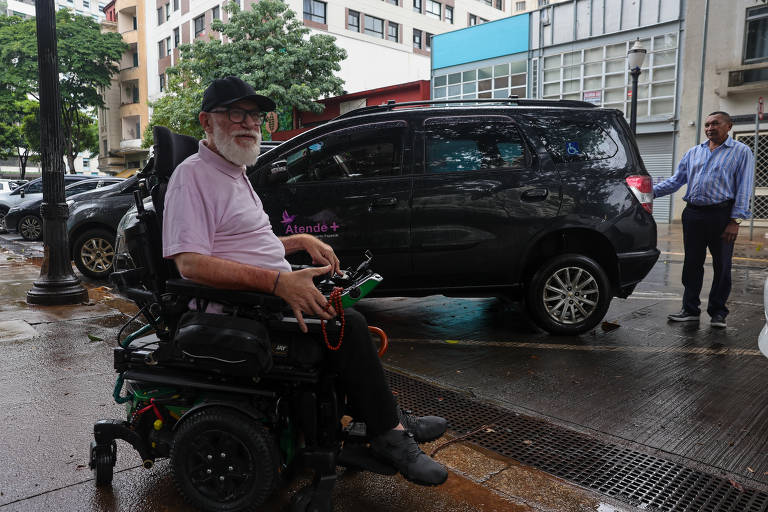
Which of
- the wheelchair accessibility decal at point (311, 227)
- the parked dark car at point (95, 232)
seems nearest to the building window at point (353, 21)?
the parked dark car at point (95, 232)

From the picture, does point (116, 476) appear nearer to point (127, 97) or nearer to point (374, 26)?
point (374, 26)

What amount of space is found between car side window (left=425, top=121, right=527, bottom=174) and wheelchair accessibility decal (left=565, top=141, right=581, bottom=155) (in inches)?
15.6

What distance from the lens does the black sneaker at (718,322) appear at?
5.52 metres

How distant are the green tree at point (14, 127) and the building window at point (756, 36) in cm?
4086

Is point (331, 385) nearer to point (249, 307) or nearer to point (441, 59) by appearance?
point (249, 307)

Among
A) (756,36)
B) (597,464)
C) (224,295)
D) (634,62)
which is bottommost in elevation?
(597,464)

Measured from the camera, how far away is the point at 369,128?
5.12 metres

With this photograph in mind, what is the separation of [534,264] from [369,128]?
6.25 ft

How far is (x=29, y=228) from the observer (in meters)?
14.8

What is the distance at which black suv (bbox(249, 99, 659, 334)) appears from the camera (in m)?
5.04

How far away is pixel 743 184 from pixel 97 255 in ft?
26.5

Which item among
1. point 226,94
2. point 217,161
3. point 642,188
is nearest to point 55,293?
point 217,161

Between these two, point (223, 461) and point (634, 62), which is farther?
point (634, 62)

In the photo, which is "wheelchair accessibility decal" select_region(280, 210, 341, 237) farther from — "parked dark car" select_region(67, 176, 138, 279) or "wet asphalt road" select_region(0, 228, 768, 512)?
"parked dark car" select_region(67, 176, 138, 279)
